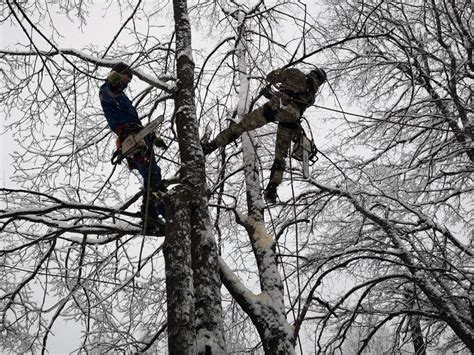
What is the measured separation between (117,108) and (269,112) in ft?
4.69

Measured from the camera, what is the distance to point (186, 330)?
6.22ft

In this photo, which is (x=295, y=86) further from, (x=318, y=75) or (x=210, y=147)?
(x=210, y=147)

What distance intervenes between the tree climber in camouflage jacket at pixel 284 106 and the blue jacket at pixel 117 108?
2.64 ft

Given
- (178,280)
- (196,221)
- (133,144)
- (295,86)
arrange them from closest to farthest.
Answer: (178,280) → (196,221) → (133,144) → (295,86)

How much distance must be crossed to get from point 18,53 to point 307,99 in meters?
2.73

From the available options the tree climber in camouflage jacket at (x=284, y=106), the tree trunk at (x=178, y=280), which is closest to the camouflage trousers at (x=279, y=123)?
the tree climber in camouflage jacket at (x=284, y=106)

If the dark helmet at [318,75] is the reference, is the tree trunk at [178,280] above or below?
below

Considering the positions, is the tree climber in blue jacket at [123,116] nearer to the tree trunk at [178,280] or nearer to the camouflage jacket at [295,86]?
the tree trunk at [178,280]

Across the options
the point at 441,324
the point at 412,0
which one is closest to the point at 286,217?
the point at 441,324

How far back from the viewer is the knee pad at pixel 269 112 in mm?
3564

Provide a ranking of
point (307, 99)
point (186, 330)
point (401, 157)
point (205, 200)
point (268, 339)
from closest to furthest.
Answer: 1. point (186, 330)
2. point (205, 200)
3. point (268, 339)
4. point (307, 99)
5. point (401, 157)

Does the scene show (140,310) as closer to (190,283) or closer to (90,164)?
(90,164)

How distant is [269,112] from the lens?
358cm

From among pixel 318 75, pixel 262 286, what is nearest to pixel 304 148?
pixel 318 75
